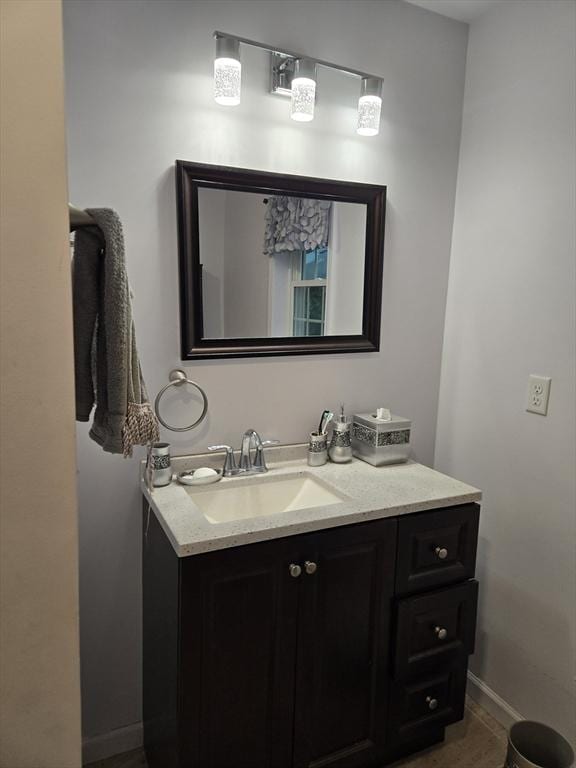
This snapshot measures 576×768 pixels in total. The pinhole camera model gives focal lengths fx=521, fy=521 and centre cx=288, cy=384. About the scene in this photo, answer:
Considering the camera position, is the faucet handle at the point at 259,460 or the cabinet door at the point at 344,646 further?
the faucet handle at the point at 259,460

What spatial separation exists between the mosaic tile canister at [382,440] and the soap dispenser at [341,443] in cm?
6

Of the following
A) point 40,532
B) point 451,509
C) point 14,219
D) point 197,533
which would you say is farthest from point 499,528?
point 14,219

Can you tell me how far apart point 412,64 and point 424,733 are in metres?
2.27

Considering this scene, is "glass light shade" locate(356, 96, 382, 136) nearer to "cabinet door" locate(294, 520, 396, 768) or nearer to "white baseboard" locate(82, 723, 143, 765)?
"cabinet door" locate(294, 520, 396, 768)

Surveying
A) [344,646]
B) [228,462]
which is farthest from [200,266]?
[344,646]

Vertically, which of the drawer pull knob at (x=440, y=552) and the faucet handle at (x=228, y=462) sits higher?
the faucet handle at (x=228, y=462)

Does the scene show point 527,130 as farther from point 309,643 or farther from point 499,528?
point 309,643

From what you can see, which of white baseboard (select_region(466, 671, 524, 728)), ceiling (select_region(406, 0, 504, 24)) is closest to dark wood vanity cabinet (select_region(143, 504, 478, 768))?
white baseboard (select_region(466, 671, 524, 728))

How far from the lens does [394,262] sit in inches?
77.5

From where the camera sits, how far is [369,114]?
1720mm

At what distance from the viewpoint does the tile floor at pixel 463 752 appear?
1696mm

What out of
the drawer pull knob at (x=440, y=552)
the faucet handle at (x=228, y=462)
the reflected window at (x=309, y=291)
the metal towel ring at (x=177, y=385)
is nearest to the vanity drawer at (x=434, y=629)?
the drawer pull knob at (x=440, y=552)

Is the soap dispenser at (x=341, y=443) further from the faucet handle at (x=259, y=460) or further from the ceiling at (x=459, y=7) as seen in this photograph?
the ceiling at (x=459, y=7)

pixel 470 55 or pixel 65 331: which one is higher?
pixel 470 55
